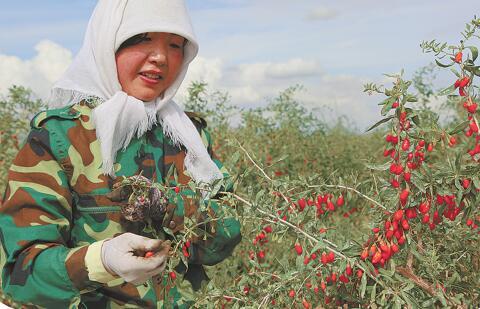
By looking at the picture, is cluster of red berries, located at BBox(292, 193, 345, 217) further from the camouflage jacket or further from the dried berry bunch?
the dried berry bunch

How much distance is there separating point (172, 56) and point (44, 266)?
2.82 ft

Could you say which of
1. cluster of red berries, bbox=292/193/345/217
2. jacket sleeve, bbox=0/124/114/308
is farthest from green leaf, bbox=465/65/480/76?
jacket sleeve, bbox=0/124/114/308

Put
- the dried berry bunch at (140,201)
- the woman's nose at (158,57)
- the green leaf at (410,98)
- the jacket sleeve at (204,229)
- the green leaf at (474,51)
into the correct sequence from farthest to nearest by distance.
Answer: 1. the woman's nose at (158,57)
2. the jacket sleeve at (204,229)
3. the dried berry bunch at (140,201)
4. the green leaf at (474,51)
5. the green leaf at (410,98)

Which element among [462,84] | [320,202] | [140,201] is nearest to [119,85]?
[140,201]

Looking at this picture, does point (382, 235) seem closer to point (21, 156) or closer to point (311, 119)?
point (21, 156)

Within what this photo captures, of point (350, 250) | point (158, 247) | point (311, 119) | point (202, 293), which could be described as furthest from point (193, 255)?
point (311, 119)

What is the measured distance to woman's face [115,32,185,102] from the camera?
87.0 inches

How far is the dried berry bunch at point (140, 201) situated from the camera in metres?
1.93

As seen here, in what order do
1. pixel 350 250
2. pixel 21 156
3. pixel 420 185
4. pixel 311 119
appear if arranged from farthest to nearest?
pixel 311 119
pixel 21 156
pixel 350 250
pixel 420 185

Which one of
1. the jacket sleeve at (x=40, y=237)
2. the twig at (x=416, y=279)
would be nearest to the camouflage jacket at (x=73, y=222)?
the jacket sleeve at (x=40, y=237)

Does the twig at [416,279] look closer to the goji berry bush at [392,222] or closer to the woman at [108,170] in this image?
the goji berry bush at [392,222]

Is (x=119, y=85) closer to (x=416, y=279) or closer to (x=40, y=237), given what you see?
(x=40, y=237)

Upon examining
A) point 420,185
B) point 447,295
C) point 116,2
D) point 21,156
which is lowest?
point 447,295

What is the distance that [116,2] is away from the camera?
226cm
